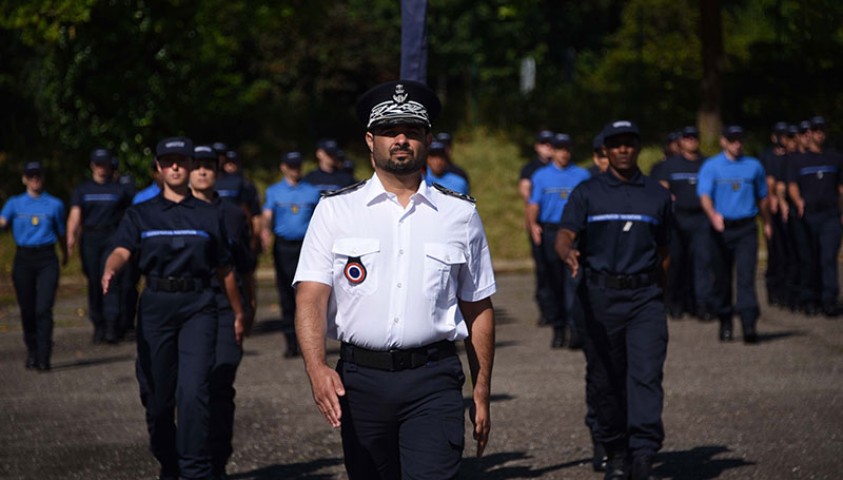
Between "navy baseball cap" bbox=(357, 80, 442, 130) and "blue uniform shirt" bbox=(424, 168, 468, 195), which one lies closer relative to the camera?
"navy baseball cap" bbox=(357, 80, 442, 130)

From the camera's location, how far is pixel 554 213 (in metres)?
14.9

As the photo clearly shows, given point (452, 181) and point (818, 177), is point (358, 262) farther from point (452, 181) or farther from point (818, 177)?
point (818, 177)

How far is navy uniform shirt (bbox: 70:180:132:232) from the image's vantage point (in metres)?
16.0

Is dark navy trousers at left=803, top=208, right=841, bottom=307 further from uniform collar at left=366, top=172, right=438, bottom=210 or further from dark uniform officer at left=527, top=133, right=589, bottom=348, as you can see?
uniform collar at left=366, top=172, right=438, bottom=210

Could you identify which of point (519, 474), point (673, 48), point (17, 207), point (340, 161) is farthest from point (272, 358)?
point (673, 48)

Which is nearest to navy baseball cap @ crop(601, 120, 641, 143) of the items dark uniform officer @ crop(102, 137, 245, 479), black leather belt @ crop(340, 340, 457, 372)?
dark uniform officer @ crop(102, 137, 245, 479)

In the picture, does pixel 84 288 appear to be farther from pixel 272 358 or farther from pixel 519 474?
pixel 519 474

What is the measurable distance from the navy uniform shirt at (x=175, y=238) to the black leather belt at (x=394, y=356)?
3011mm

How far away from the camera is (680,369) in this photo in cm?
1283

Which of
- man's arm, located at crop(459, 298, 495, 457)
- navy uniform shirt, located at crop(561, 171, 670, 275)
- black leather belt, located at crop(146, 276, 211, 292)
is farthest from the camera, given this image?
navy uniform shirt, located at crop(561, 171, 670, 275)

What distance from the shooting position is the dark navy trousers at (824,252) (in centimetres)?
1641

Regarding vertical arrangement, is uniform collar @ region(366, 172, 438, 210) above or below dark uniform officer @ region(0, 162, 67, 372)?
above

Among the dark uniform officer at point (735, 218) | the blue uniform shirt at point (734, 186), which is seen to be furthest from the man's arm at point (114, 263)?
the blue uniform shirt at point (734, 186)

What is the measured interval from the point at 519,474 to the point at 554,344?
6014 mm
